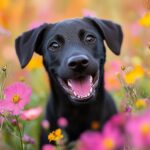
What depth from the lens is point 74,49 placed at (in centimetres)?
358

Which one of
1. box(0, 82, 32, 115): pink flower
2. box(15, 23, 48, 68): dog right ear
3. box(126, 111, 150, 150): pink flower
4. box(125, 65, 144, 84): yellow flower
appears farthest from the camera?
box(15, 23, 48, 68): dog right ear

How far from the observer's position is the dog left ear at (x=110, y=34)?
4023mm

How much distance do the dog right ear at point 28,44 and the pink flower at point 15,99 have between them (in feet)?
5.95

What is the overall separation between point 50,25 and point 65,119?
83cm

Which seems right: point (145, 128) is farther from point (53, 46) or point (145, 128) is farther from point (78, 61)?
point (53, 46)

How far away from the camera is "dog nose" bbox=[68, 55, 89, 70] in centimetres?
333

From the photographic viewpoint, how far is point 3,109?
2.07 m

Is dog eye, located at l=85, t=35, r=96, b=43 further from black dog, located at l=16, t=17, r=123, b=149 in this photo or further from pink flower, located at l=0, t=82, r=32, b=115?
pink flower, located at l=0, t=82, r=32, b=115

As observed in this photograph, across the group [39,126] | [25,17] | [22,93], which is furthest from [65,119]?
[25,17]

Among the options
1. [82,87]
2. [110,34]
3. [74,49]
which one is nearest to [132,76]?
[82,87]

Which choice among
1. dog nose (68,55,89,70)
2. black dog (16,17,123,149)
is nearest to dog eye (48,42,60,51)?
black dog (16,17,123,149)

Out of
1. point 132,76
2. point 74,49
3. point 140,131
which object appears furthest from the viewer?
point 74,49

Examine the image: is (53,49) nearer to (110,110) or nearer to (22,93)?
(110,110)

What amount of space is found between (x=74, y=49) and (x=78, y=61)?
0.84 feet
